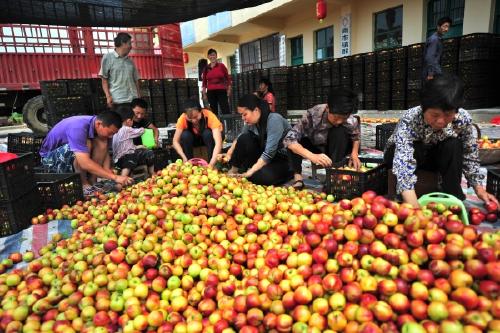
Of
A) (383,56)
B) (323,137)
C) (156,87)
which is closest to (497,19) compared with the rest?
(383,56)

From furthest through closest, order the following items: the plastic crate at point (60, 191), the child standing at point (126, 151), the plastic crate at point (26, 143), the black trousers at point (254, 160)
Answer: the plastic crate at point (26, 143), the child standing at point (126, 151), the black trousers at point (254, 160), the plastic crate at point (60, 191)

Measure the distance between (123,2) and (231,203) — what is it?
4064 millimetres

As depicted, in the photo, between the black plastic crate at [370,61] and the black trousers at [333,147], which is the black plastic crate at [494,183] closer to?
the black trousers at [333,147]

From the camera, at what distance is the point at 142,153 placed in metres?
5.17

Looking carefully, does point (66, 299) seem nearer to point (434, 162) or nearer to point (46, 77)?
point (434, 162)

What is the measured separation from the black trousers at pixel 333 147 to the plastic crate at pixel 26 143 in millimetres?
4137

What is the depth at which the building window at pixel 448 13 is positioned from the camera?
9203 millimetres

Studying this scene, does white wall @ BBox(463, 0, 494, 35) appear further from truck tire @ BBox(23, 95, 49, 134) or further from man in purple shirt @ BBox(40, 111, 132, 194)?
truck tire @ BBox(23, 95, 49, 134)

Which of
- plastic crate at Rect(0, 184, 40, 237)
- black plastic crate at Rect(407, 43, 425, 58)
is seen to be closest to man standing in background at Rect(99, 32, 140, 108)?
plastic crate at Rect(0, 184, 40, 237)

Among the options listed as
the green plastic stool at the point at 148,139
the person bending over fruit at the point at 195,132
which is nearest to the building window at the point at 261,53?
the green plastic stool at the point at 148,139

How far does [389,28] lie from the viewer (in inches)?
448

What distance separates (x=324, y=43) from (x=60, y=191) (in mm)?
12815

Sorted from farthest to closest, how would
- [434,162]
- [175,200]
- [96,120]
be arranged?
[96,120]
[434,162]
[175,200]

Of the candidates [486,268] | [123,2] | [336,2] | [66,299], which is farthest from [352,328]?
[336,2]
